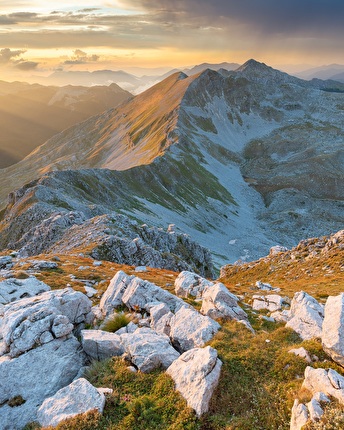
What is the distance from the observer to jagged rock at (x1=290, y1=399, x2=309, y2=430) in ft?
34.9

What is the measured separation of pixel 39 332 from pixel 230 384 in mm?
9843

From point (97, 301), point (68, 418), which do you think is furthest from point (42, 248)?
point (68, 418)

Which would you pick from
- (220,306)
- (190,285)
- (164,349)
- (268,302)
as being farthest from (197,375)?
(268,302)

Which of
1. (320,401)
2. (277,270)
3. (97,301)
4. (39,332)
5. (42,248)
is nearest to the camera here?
(320,401)

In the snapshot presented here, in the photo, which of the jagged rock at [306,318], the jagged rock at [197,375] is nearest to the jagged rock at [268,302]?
the jagged rock at [306,318]

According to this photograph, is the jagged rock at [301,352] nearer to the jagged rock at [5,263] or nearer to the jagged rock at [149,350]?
the jagged rock at [149,350]

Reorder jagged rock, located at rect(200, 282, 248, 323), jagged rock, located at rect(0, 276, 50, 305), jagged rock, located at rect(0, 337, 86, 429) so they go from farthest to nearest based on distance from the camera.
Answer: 1. jagged rock, located at rect(0, 276, 50, 305)
2. jagged rock, located at rect(200, 282, 248, 323)
3. jagged rock, located at rect(0, 337, 86, 429)

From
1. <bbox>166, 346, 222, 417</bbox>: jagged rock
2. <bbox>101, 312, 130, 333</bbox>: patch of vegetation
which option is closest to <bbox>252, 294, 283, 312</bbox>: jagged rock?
<bbox>101, 312, 130, 333</bbox>: patch of vegetation

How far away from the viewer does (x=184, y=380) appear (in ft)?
43.3

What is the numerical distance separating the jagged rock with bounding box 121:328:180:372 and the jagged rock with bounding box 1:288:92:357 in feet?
12.0

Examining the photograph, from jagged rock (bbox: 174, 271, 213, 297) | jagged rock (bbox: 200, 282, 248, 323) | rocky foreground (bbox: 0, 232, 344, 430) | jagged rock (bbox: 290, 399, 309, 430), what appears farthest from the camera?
jagged rock (bbox: 174, 271, 213, 297)

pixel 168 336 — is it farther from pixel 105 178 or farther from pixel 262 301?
pixel 105 178

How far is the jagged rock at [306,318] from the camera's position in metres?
16.6

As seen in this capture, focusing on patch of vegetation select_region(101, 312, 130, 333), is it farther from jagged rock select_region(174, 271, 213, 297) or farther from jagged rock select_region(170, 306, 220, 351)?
jagged rock select_region(174, 271, 213, 297)
